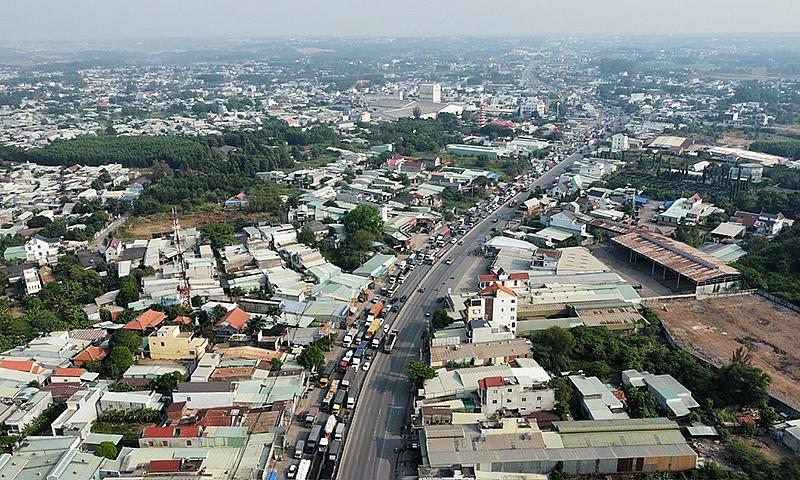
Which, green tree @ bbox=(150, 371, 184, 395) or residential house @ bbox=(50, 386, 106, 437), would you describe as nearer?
residential house @ bbox=(50, 386, 106, 437)

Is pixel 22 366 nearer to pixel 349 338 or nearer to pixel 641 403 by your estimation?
pixel 349 338

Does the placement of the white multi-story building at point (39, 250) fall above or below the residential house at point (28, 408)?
above

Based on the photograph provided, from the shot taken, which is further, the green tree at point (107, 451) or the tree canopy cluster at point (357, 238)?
the tree canopy cluster at point (357, 238)

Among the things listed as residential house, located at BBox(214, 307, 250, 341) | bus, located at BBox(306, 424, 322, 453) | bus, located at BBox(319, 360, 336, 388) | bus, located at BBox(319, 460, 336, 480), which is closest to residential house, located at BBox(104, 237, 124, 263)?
residential house, located at BBox(214, 307, 250, 341)

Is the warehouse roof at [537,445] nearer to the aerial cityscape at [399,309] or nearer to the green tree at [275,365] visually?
the aerial cityscape at [399,309]

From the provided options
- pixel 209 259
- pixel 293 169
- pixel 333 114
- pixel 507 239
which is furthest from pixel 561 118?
pixel 209 259

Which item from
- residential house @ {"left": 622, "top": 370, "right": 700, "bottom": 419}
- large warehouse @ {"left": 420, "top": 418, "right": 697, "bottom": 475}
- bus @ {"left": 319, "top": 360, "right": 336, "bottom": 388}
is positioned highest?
large warehouse @ {"left": 420, "top": 418, "right": 697, "bottom": 475}

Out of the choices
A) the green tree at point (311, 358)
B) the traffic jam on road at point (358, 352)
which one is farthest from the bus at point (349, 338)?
the green tree at point (311, 358)

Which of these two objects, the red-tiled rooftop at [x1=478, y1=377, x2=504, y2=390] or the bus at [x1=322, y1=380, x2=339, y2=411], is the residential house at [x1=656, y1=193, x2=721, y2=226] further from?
the bus at [x1=322, y1=380, x2=339, y2=411]
